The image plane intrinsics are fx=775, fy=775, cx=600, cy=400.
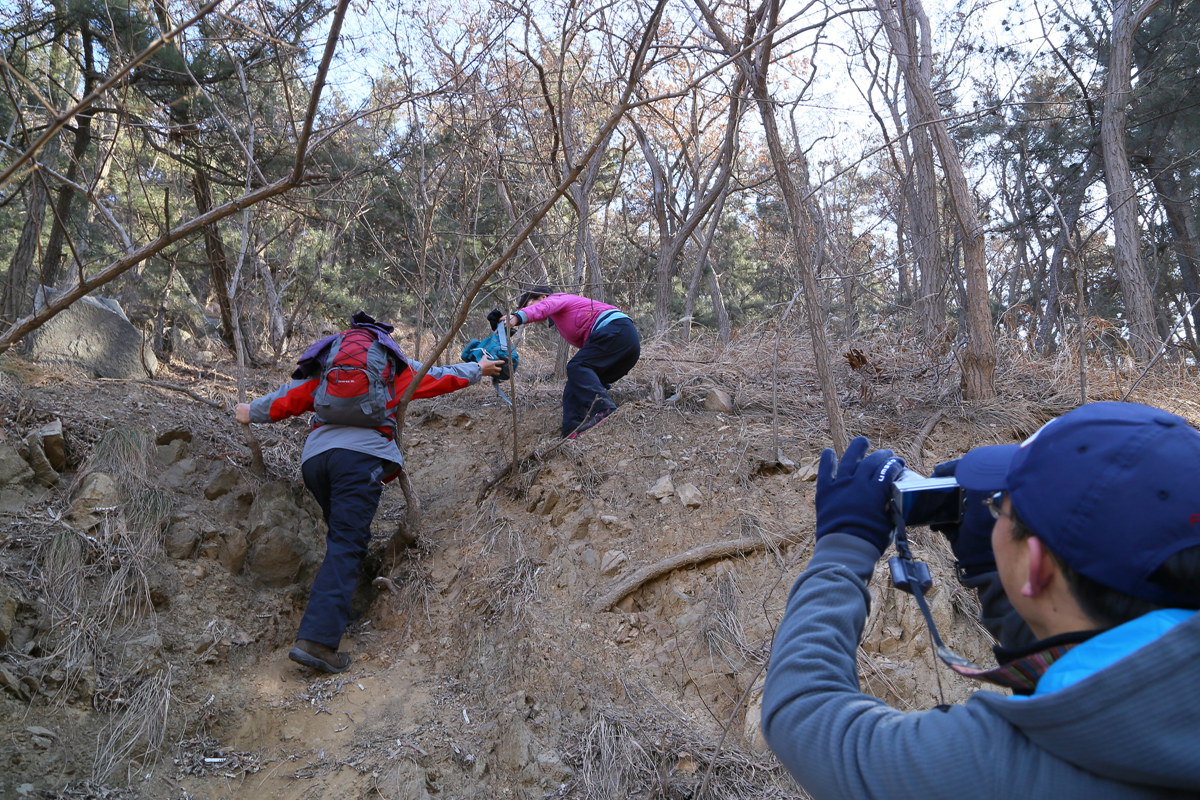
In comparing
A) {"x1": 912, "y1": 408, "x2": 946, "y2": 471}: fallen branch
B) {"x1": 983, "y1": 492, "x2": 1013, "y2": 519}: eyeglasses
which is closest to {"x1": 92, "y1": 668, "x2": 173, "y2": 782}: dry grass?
{"x1": 983, "y1": 492, "x2": 1013, "y2": 519}: eyeglasses

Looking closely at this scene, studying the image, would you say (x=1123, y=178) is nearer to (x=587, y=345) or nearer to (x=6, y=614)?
(x=587, y=345)

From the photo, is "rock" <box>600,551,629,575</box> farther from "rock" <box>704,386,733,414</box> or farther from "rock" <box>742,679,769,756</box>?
"rock" <box>704,386,733,414</box>

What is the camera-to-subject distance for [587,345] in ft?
19.1

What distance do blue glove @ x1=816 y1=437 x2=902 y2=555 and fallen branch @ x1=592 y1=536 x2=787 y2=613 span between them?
9.41ft

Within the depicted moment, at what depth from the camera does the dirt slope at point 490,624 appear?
3.46 metres

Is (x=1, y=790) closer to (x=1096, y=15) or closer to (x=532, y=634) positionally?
(x=532, y=634)

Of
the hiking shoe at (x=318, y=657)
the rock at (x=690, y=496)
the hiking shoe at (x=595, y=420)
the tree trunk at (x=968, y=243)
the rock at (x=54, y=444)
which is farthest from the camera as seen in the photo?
the hiking shoe at (x=595, y=420)

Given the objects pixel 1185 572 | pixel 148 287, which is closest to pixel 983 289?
pixel 1185 572

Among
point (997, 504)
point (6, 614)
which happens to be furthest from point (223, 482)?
point (997, 504)

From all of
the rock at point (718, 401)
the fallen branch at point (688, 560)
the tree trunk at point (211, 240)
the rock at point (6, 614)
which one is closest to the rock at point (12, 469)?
the rock at point (6, 614)

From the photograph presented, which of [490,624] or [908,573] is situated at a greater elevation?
[908,573]

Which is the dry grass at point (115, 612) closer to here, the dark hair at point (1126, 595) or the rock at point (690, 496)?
the rock at point (690, 496)

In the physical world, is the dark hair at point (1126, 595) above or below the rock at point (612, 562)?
above

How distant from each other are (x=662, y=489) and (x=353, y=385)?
1986 mm
